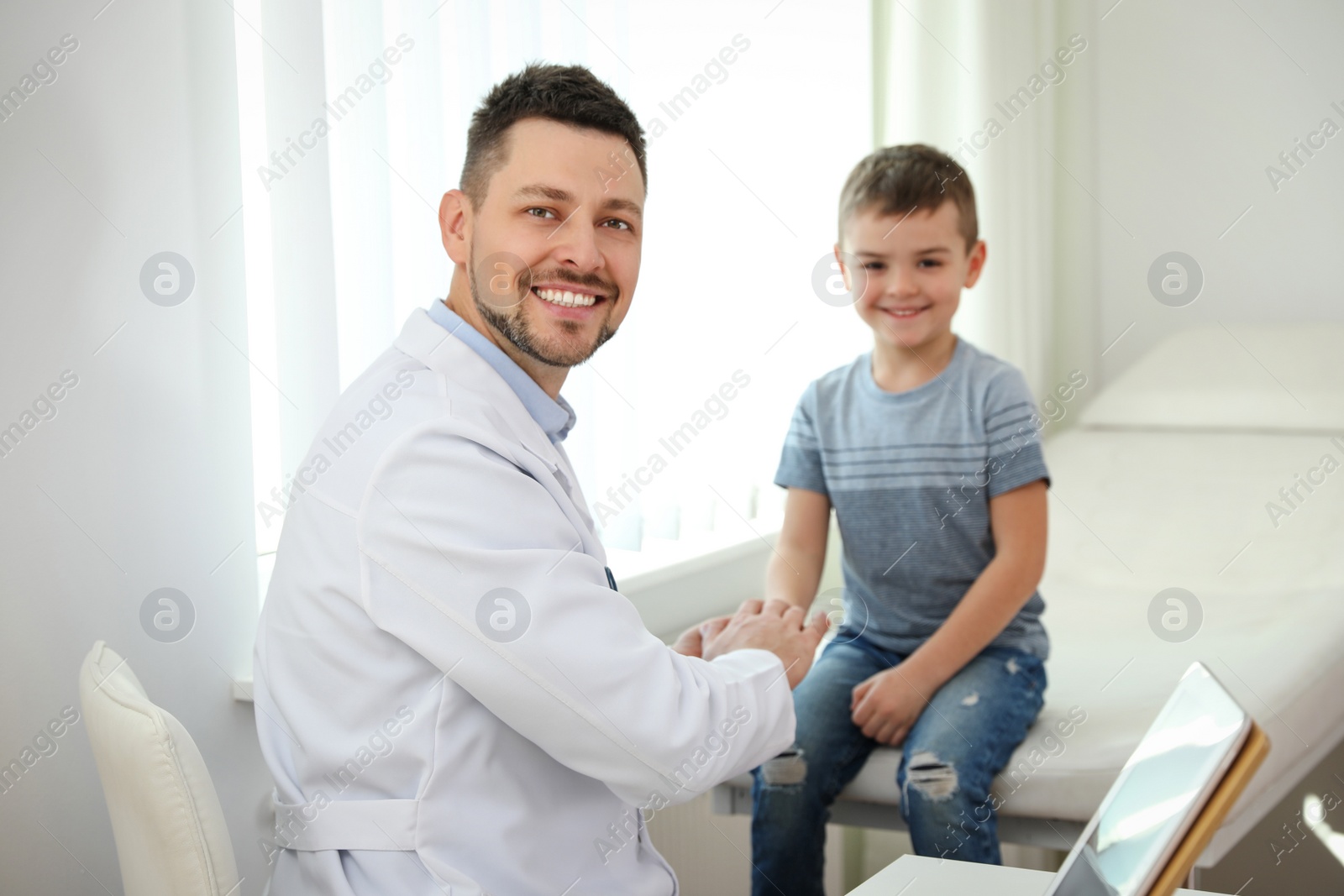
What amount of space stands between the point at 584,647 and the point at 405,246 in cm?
86

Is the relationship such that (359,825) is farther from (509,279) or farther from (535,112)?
(535,112)

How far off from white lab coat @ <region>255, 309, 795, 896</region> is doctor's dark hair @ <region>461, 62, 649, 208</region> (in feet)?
0.77

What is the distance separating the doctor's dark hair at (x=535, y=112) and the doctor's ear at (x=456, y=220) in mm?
12

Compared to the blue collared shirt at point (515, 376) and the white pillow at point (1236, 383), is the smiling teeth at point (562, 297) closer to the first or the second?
the blue collared shirt at point (515, 376)

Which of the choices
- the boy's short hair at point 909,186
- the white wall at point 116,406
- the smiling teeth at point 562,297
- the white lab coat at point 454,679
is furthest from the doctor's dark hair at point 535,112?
the boy's short hair at point 909,186

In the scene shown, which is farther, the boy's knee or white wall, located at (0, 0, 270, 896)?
the boy's knee

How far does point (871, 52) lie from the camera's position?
8.75ft

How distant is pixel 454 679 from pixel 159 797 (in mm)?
212

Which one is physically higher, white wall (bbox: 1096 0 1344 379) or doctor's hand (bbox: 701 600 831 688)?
white wall (bbox: 1096 0 1344 379)

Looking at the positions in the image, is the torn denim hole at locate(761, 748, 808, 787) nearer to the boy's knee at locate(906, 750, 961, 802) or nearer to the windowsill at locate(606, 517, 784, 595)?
the boy's knee at locate(906, 750, 961, 802)

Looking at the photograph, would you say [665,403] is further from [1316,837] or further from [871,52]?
[1316,837]

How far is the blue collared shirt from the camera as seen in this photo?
98 centimetres

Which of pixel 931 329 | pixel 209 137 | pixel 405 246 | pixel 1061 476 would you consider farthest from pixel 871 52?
pixel 209 137

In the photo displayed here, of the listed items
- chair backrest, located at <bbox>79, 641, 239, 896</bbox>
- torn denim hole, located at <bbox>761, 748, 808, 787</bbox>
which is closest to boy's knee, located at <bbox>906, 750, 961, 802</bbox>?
torn denim hole, located at <bbox>761, 748, 808, 787</bbox>
